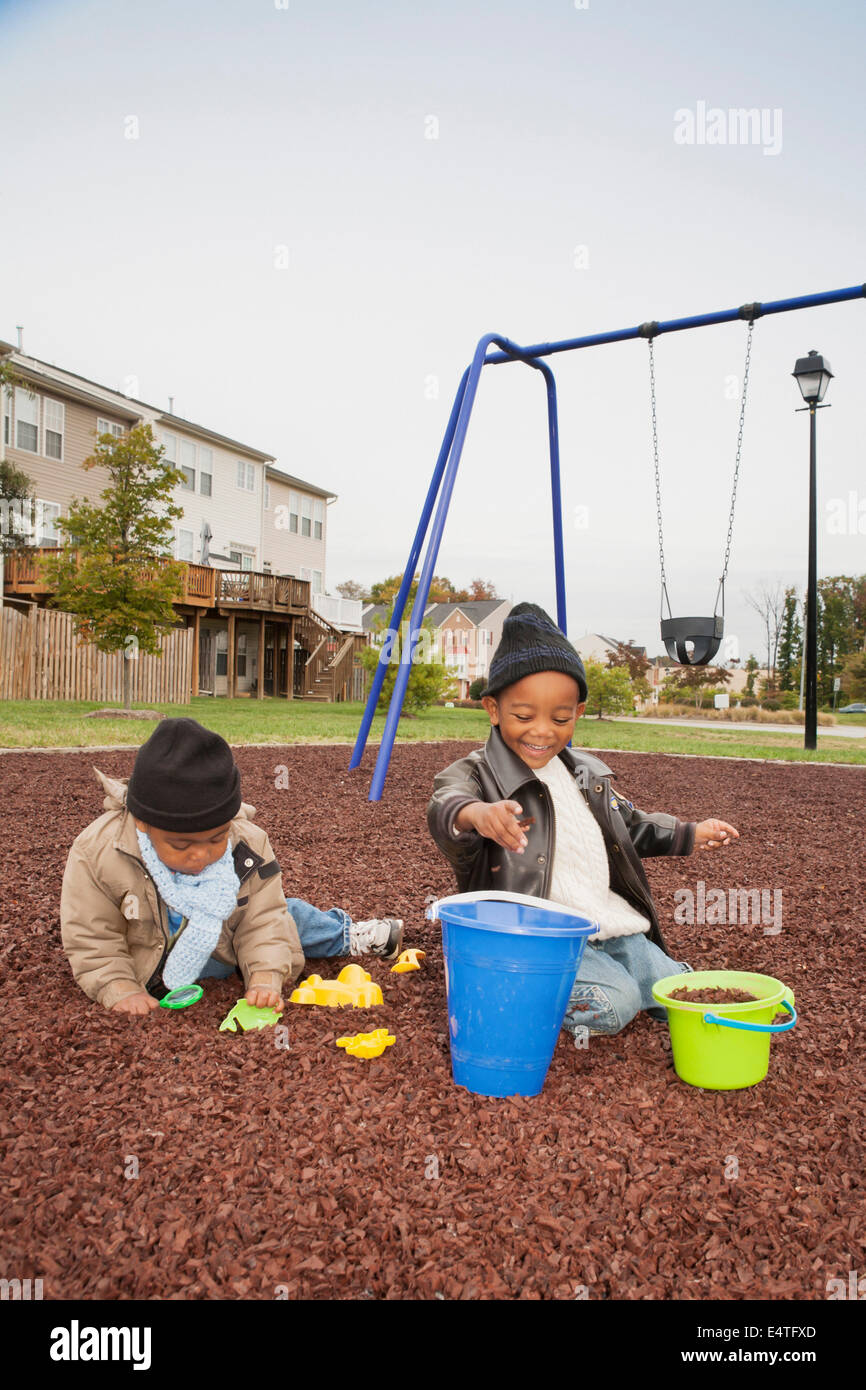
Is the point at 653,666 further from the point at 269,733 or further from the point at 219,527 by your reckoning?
the point at 269,733

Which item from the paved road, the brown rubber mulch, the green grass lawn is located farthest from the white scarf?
the paved road

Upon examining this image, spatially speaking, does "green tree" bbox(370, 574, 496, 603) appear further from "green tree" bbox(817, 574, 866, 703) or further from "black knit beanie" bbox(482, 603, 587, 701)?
"black knit beanie" bbox(482, 603, 587, 701)

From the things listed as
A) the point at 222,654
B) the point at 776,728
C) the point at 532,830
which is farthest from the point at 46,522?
the point at 532,830

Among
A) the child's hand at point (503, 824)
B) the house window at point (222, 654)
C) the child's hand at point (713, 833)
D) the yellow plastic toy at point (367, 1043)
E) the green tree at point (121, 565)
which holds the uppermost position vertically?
the green tree at point (121, 565)

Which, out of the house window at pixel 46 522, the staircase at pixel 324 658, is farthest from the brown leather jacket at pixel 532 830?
the staircase at pixel 324 658

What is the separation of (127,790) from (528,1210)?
1.51 meters

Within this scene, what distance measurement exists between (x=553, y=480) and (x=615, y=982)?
527cm

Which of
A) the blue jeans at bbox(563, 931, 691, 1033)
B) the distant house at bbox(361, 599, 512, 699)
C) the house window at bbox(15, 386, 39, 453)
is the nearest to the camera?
the blue jeans at bbox(563, 931, 691, 1033)

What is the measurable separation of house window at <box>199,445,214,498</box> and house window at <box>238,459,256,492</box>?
1283 mm

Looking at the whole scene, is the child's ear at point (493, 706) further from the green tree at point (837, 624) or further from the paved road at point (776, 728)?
the green tree at point (837, 624)

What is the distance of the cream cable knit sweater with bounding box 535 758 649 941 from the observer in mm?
2662

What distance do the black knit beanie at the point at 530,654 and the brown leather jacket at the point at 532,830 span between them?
0.61ft

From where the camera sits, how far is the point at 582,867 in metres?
2.70

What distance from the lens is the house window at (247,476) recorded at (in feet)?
93.8
